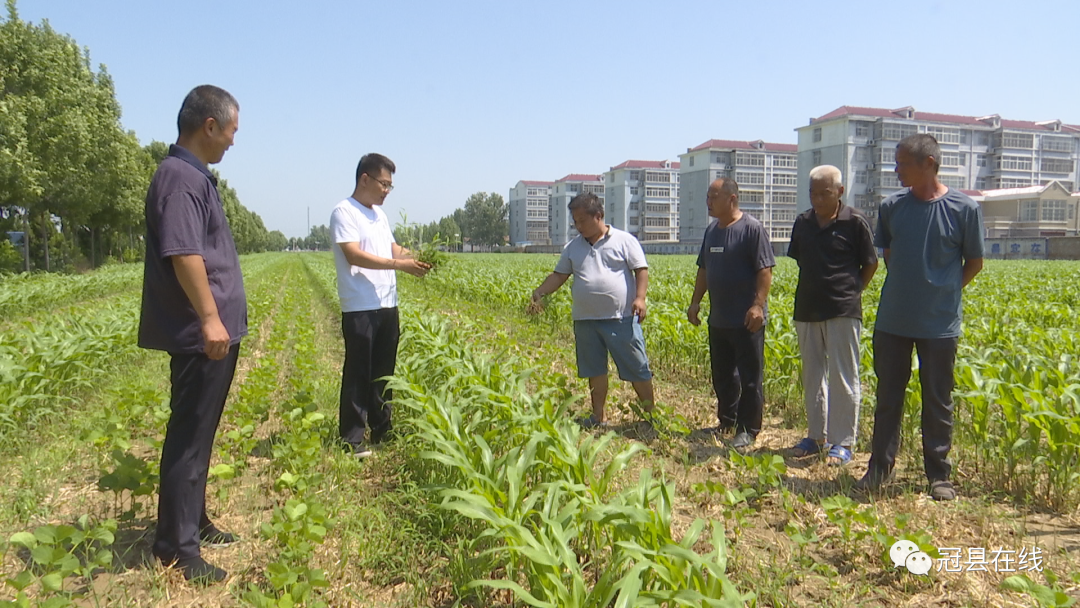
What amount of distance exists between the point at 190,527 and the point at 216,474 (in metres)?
0.64

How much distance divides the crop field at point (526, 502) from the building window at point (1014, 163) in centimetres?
7878

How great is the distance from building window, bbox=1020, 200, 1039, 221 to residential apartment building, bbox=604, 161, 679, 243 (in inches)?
1703

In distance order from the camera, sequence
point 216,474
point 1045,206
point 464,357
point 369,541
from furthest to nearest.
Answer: point 1045,206
point 464,357
point 216,474
point 369,541

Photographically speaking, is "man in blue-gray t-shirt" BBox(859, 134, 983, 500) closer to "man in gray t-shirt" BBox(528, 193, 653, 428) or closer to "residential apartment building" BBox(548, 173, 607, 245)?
"man in gray t-shirt" BBox(528, 193, 653, 428)

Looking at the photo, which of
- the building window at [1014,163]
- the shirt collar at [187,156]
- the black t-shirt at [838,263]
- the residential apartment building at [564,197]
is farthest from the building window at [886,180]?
the shirt collar at [187,156]

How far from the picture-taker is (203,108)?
108 inches

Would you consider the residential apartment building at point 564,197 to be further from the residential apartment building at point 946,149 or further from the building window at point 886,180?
the building window at point 886,180

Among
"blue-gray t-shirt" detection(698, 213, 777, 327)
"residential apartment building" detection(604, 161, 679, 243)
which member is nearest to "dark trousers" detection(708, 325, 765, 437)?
"blue-gray t-shirt" detection(698, 213, 777, 327)

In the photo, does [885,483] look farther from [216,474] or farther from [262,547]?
[216,474]

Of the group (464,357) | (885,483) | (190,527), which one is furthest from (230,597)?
(885,483)

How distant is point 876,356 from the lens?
12.8 feet

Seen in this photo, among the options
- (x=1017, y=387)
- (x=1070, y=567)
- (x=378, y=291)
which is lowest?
(x=1070, y=567)

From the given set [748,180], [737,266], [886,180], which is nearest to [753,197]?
[748,180]

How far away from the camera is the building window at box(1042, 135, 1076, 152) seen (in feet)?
238
